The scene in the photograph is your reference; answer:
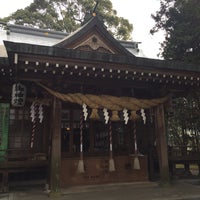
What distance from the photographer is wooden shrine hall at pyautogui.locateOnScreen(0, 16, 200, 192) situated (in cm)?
731

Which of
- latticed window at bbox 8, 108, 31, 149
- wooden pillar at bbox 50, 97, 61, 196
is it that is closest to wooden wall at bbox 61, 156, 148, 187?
wooden pillar at bbox 50, 97, 61, 196

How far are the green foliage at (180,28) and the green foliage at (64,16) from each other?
40.8 feet

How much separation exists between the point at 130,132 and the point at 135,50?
10.8 metres

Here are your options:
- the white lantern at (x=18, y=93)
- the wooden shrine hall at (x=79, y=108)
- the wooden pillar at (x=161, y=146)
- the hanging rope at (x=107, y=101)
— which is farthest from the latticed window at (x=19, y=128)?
the wooden pillar at (x=161, y=146)

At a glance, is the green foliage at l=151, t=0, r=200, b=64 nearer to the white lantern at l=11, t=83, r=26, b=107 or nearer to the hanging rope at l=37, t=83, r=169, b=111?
the hanging rope at l=37, t=83, r=169, b=111

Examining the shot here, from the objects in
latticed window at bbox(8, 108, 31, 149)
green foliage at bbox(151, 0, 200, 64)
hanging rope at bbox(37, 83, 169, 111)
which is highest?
green foliage at bbox(151, 0, 200, 64)

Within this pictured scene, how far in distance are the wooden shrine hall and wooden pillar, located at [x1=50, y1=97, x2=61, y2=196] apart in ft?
0.10

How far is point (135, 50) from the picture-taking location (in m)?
19.5

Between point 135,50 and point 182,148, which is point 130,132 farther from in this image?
point 135,50

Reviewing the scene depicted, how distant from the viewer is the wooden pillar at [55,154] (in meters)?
7.28

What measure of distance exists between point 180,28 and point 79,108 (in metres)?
8.49

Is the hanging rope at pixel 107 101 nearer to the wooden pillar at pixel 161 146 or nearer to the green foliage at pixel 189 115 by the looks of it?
the wooden pillar at pixel 161 146

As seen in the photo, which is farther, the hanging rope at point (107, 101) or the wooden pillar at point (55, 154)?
the hanging rope at point (107, 101)

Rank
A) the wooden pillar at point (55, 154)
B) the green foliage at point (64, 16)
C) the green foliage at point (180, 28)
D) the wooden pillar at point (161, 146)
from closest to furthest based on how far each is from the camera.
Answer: the wooden pillar at point (55, 154) < the wooden pillar at point (161, 146) < the green foliage at point (180, 28) < the green foliage at point (64, 16)
